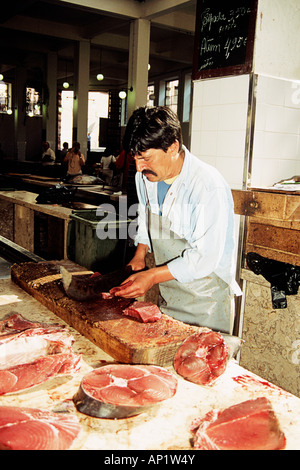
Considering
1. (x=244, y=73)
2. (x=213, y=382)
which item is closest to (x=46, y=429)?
(x=213, y=382)

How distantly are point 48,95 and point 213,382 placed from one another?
20.9 metres

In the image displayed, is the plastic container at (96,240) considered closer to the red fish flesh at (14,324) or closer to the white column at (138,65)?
the red fish flesh at (14,324)

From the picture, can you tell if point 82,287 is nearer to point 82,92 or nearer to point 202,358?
point 202,358

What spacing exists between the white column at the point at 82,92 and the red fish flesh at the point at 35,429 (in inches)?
630

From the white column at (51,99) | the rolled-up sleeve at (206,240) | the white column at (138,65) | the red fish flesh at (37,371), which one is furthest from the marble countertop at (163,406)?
the white column at (51,99)

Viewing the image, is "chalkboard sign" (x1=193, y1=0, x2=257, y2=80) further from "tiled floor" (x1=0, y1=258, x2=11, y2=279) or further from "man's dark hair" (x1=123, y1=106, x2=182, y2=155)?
"tiled floor" (x1=0, y1=258, x2=11, y2=279)

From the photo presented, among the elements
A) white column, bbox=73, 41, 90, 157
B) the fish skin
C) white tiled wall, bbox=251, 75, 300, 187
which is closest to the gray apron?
the fish skin

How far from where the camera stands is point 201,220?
242 cm

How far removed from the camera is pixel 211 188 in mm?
2449

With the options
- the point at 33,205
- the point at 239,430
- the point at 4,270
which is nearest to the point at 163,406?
the point at 239,430

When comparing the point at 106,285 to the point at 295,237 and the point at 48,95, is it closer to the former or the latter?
the point at 295,237

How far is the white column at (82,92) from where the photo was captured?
1559 centimetres

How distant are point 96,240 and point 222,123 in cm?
191

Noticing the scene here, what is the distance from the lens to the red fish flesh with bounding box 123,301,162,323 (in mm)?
2035
